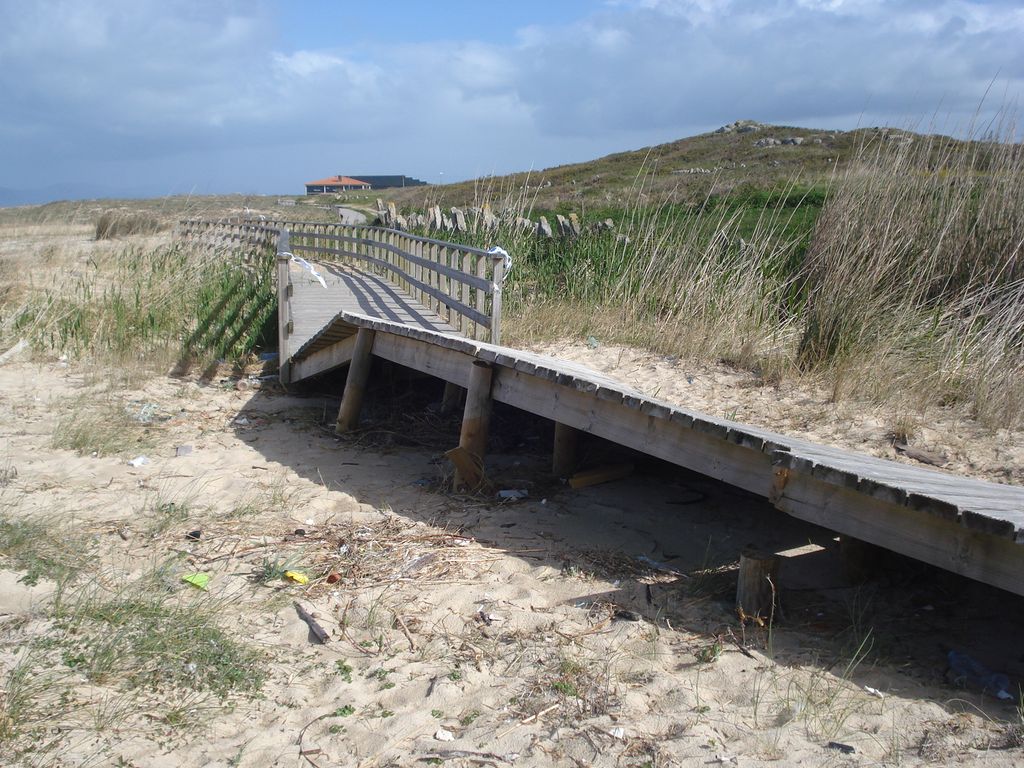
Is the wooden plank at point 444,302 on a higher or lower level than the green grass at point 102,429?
higher

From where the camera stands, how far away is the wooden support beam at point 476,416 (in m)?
6.48

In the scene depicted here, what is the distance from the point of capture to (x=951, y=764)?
2904 mm

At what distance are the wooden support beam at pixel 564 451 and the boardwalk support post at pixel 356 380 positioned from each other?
2.26 meters

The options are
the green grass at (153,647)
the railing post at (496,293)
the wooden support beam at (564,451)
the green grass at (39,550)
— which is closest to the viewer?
the green grass at (153,647)

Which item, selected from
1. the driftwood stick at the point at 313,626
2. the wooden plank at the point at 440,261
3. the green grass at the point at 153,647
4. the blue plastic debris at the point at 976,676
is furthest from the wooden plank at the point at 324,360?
the blue plastic debris at the point at 976,676

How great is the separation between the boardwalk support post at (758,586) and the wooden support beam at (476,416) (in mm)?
2671

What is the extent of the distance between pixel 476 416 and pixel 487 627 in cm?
245

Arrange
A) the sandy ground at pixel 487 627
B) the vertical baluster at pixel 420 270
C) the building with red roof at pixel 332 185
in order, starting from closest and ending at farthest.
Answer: the sandy ground at pixel 487 627 < the vertical baluster at pixel 420 270 < the building with red roof at pixel 332 185

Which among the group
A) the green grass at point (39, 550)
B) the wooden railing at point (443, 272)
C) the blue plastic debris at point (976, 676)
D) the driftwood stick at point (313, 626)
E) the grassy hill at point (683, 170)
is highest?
the grassy hill at point (683, 170)

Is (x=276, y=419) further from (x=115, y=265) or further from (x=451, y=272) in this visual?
(x=115, y=265)

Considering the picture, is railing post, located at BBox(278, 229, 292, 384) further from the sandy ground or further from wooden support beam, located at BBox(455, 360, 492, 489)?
wooden support beam, located at BBox(455, 360, 492, 489)

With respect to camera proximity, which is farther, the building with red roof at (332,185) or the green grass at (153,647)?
the building with red roof at (332,185)

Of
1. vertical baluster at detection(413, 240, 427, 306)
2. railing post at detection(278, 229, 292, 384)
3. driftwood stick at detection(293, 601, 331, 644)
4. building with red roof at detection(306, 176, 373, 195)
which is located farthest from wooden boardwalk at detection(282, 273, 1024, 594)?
building with red roof at detection(306, 176, 373, 195)

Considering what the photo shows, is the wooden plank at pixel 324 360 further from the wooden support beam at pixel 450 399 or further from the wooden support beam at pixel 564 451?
the wooden support beam at pixel 564 451
